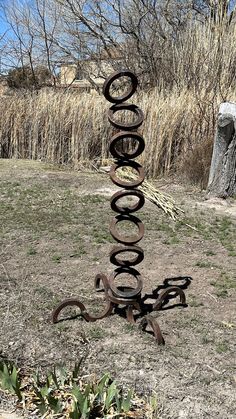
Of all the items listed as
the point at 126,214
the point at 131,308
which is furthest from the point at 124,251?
the point at 131,308

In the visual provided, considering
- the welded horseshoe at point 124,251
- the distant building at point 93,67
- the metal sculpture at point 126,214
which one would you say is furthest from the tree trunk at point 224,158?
the distant building at point 93,67

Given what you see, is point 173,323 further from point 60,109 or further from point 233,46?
point 233,46

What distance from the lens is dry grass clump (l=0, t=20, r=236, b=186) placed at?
7570 millimetres

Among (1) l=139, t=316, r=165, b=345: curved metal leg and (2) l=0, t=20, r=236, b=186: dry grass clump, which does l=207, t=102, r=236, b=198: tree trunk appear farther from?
(1) l=139, t=316, r=165, b=345: curved metal leg

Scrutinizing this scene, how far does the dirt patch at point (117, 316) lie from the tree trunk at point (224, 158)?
1.57ft

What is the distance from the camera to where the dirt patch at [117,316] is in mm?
2383

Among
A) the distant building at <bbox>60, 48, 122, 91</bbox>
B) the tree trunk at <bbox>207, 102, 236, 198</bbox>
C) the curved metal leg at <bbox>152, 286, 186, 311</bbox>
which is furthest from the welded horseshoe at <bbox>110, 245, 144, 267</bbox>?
the distant building at <bbox>60, 48, 122, 91</bbox>

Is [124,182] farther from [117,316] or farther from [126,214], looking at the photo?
[117,316]

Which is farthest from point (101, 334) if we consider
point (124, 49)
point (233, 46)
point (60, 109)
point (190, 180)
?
point (124, 49)

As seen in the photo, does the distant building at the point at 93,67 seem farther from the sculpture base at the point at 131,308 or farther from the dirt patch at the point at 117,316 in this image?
the sculpture base at the point at 131,308

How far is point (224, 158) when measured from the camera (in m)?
6.37

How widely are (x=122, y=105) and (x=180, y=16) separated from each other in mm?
16252

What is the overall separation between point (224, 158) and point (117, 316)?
386cm

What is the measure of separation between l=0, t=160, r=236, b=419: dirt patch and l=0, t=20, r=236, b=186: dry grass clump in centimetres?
171
